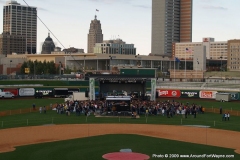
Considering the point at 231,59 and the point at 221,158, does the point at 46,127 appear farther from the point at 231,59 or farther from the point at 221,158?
the point at 231,59

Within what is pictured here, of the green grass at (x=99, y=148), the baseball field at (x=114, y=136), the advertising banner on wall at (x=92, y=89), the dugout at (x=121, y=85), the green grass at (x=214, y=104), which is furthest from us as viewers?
the dugout at (x=121, y=85)

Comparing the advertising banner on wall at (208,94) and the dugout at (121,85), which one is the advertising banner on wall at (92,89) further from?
the advertising banner on wall at (208,94)

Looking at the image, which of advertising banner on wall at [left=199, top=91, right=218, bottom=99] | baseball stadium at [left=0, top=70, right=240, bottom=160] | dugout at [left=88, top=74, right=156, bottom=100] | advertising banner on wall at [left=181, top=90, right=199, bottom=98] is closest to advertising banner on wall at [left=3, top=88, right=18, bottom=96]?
baseball stadium at [left=0, top=70, right=240, bottom=160]

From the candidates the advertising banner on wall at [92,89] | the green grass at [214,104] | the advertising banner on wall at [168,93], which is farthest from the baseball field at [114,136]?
the advertising banner on wall at [168,93]

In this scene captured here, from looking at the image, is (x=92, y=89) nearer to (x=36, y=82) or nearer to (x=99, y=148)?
(x=36, y=82)

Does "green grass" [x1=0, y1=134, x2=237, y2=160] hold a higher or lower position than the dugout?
lower

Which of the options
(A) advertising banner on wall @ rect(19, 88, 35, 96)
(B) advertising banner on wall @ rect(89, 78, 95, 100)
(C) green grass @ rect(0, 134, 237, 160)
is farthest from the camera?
(A) advertising banner on wall @ rect(19, 88, 35, 96)

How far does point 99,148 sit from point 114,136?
525 centimetres

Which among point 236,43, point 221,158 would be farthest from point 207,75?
point 221,158

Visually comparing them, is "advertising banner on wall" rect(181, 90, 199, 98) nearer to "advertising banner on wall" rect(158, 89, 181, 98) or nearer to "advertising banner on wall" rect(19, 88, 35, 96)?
"advertising banner on wall" rect(158, 89, 181, 98)

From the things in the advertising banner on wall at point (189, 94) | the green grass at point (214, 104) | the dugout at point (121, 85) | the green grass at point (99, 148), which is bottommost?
the green grass at point (99, 148)

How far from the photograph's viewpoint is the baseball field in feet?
86.8

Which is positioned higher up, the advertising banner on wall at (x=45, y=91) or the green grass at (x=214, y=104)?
the advertising banner on wall at (x=45, y=91)

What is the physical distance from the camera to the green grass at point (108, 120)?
40.0 meters
